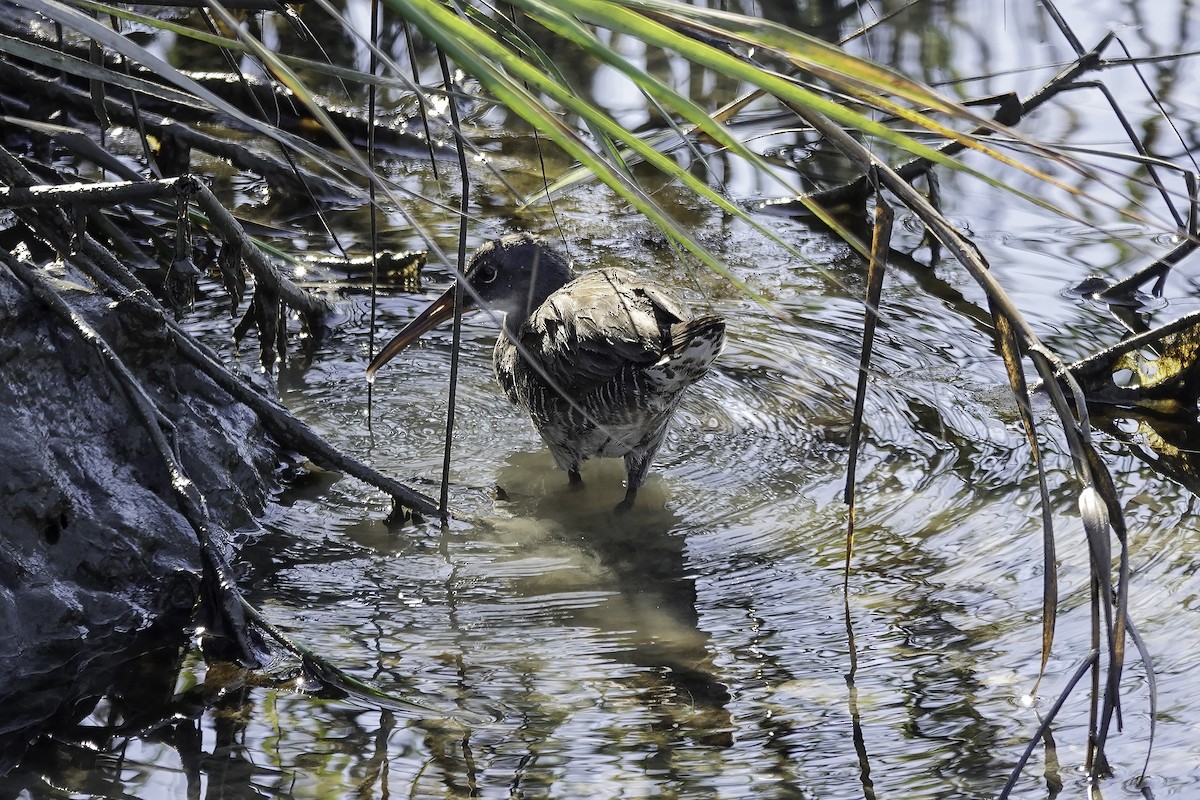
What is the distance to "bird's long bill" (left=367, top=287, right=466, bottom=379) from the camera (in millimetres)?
4559

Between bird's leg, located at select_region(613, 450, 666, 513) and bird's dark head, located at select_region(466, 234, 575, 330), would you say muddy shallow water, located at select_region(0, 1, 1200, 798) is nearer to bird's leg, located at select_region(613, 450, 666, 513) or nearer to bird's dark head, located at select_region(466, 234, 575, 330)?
bird's leg, located at select_region(613, 450, 666, 513)

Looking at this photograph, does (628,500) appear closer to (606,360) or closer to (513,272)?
(606,360)

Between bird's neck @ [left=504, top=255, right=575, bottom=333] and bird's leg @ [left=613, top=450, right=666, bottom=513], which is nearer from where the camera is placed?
bird's leg @ [left=613, top=450, right=666, bottom=513]

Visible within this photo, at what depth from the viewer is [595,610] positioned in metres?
3.48

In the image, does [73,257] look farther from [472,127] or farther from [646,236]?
[472,127]

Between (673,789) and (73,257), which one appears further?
(73,257)

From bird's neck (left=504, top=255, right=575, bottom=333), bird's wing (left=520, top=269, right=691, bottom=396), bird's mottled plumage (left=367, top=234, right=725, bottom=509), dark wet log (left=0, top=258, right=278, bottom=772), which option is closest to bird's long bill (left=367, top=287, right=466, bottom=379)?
bird's mottled plumage (left=367, top=234, right=725, bottom=509)

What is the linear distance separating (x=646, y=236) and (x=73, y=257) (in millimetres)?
3138

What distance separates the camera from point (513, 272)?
16.3 feet

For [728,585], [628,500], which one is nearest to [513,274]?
[628,500]

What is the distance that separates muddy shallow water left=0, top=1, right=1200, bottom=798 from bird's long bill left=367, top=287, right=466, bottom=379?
0.17 m

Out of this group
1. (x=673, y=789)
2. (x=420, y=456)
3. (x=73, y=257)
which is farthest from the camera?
(x=420, y=456)

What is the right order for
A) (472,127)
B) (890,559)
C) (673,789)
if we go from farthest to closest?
(472,127) → (890,559) → (673,789)

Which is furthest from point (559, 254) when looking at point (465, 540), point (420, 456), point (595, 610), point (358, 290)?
point (595, 610)
